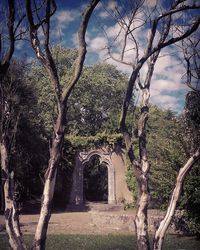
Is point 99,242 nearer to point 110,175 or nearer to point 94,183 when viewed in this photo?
point 110,175

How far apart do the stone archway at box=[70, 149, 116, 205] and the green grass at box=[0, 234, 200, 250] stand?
1243 cm

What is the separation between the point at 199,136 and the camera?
647 cm

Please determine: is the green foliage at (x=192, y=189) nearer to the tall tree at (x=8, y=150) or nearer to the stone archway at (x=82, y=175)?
the tall tree at (x=8, y=150)

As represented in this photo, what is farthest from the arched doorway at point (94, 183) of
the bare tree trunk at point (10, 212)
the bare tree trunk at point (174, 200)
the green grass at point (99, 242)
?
the bare tree trunk at point (174, 200)

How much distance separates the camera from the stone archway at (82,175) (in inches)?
945

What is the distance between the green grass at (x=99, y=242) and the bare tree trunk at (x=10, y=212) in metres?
2.94

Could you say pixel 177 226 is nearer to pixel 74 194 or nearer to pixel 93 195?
pixel 74 194

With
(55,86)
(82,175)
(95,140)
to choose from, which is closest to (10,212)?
(55,86)

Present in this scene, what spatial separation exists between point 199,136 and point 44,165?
17840 millimetres

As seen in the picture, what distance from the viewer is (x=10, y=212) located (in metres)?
6.21

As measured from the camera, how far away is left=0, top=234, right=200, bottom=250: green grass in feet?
30.7

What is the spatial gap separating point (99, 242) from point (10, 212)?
16.5ft

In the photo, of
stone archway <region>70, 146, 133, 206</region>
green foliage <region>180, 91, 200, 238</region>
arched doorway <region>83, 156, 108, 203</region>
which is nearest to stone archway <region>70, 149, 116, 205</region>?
stone archway <region>70, 146, 133, 206</region>

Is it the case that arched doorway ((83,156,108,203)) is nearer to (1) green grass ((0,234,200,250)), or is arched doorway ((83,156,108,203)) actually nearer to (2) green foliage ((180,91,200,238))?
(1) green grass ((0,234,200,250))
